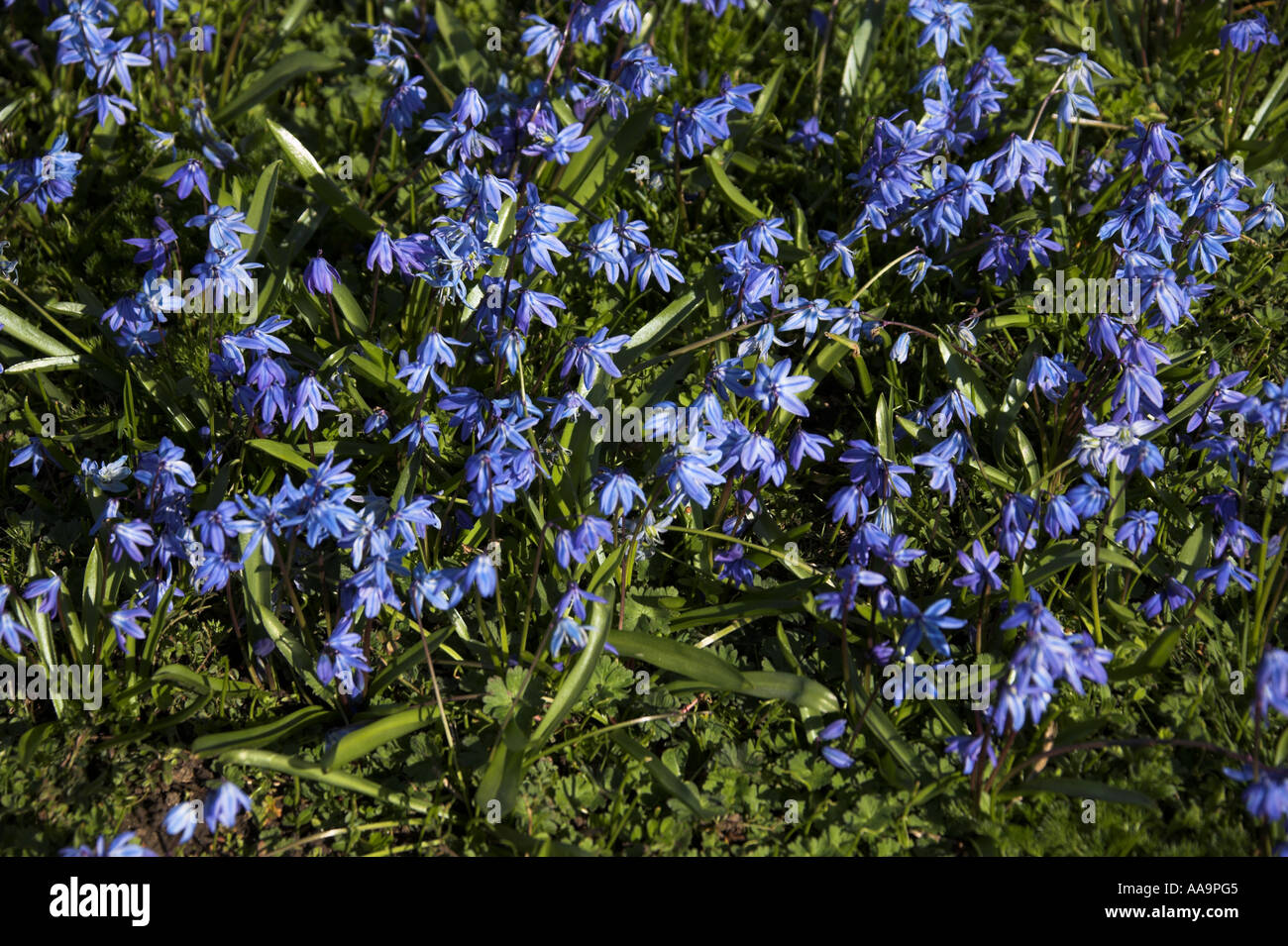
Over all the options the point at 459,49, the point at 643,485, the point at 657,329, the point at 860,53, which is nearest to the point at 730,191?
the point at 657,329

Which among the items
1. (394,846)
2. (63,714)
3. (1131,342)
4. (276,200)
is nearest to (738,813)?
(394,846)

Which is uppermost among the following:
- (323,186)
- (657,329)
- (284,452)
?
(323,186)

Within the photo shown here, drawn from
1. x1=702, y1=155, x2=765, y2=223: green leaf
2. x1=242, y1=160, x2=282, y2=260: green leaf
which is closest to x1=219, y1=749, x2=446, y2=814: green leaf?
x1=242, y1=160, x2=282, y2=260: green leaf

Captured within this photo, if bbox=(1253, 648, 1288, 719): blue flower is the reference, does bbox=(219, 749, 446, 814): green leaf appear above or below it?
below

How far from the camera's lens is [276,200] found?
460cm

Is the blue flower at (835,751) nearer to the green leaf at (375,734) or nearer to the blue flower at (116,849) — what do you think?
the green leaf at (375,734)

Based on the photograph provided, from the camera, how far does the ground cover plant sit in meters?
3.13

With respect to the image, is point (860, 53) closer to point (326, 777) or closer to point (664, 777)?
→ point (664, 777)

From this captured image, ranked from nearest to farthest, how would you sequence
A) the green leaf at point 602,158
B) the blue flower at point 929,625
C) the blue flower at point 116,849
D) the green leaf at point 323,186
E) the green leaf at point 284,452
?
the blue flower at point 116,849
the blue flower at point 929,625
the green leaf at point 284,452
the green leaf at point 323,186
the green leaf at point 602,158

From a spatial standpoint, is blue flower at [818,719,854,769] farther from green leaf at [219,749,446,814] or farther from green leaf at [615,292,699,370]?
green leaf at [615,292,699,370]

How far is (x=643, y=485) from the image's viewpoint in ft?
11.9

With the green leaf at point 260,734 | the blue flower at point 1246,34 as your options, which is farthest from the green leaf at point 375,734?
the blue flower at point 1246,34

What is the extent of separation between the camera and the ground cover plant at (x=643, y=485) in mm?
3135

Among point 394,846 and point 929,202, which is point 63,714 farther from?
point 929,202
